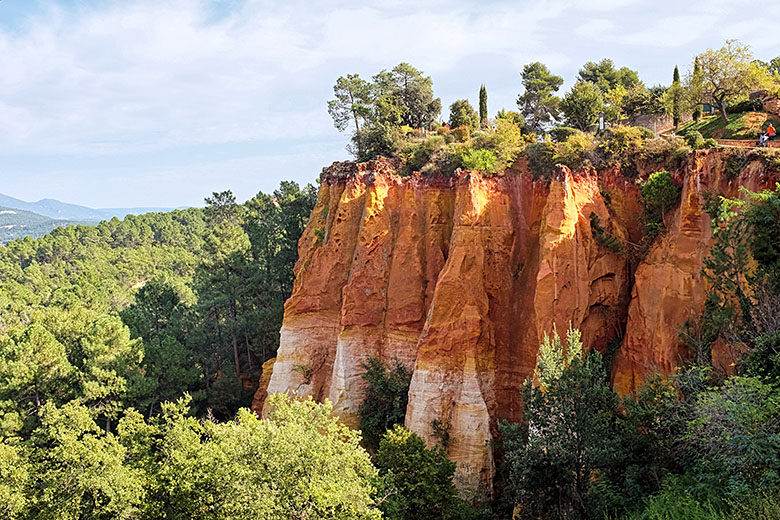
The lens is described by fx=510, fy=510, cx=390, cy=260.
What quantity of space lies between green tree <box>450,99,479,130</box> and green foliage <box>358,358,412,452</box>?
63.7ft

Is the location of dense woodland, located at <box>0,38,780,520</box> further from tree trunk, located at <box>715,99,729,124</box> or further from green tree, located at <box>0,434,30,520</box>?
tree trunk, located at <box>715,99,729,124</box>

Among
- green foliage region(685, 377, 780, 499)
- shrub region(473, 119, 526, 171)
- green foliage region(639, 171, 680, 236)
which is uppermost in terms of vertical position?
shrub region(473, 119, 526, 171)

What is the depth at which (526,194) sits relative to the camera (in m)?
23.3

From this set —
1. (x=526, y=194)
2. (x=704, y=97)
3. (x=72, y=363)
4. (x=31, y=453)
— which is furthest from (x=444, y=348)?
(x=72, y=363)

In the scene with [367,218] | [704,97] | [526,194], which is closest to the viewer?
[526,194]

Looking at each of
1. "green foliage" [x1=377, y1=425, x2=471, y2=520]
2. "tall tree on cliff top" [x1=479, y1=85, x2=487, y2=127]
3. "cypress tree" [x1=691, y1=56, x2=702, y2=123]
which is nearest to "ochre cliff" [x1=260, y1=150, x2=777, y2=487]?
"green foliage" [x1=377, y1=425, x2=471, y2=520]

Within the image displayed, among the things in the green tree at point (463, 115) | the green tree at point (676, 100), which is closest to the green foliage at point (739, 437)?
the green tree at point (676, 100)

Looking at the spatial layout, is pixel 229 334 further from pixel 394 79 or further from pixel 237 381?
pixel 394 79

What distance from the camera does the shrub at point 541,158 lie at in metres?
23.2

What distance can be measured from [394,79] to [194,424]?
103ft

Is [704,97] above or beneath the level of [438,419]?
above

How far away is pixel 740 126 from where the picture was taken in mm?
23984

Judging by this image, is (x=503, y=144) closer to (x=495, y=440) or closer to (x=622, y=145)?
(x=622, y=145)

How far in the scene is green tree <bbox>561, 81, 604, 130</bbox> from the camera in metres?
33.0
